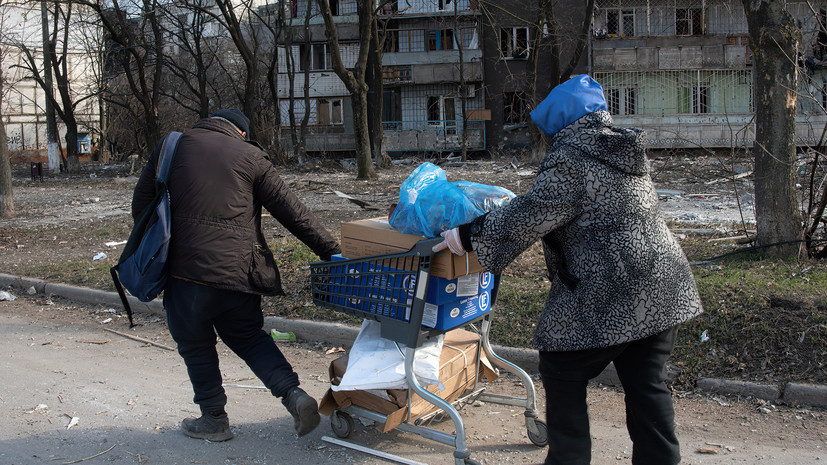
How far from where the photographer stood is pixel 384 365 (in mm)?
3406

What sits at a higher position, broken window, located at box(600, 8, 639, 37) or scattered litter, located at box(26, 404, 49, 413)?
broken window, located at box(600, 8, 639, 37)

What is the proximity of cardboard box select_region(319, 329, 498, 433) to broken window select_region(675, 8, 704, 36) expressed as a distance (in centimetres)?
3037

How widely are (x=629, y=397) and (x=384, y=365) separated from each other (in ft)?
4.18

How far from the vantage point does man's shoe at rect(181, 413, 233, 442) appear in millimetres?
3762

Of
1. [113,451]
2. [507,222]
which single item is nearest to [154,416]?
[113,451]

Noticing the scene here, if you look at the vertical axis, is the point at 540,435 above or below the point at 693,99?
below

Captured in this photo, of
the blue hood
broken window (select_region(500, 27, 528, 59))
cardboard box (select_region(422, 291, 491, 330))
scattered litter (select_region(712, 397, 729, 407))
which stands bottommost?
scattered litter (select_region(712, 397, 729, 407))

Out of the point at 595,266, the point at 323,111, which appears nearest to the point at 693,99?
the point at 323,111

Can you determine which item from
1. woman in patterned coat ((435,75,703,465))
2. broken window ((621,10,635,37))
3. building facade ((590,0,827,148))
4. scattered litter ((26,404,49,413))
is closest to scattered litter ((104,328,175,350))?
scattered litter ((26,404,49,413))

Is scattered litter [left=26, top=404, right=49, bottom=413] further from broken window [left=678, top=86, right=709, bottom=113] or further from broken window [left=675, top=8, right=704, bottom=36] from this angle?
broken window [left=675, top=8, right=704, bottom=36]

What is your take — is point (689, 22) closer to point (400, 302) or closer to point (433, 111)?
point (433, 111)

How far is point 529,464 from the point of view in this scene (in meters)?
3.38

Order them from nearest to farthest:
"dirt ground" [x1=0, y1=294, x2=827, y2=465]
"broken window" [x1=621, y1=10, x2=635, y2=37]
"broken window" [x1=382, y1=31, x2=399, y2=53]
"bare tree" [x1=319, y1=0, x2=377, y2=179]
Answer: "dirt ground" [x1=0, y1=294, x2=827, y2=465] → "bare tree" [x1=319, y1=0, x2=377, y2=179] → "broken window" [x1=621, y1=10, x2=635, y2=37] → "broken window" [x1=382, y1=31, x2=399, y2=53]

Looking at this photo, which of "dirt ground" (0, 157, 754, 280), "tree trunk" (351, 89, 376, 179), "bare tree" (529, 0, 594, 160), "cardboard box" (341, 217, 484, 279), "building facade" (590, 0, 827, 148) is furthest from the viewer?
"building facade" (590, 0, 827, 148)
